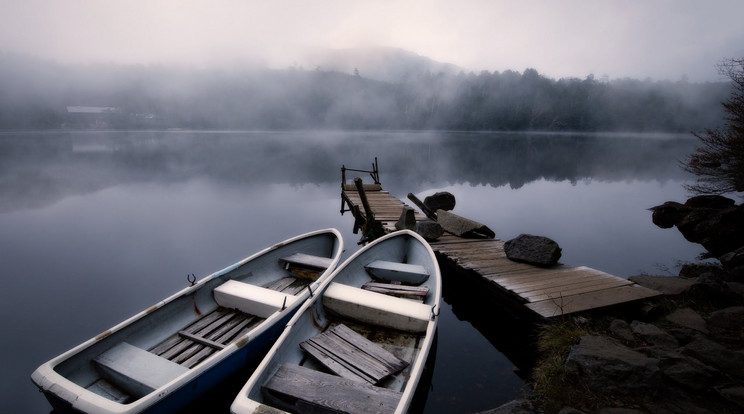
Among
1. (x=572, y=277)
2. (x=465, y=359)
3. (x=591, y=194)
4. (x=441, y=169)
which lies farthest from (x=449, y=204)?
(x=441, y=169)

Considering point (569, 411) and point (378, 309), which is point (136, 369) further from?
point (569, 411)

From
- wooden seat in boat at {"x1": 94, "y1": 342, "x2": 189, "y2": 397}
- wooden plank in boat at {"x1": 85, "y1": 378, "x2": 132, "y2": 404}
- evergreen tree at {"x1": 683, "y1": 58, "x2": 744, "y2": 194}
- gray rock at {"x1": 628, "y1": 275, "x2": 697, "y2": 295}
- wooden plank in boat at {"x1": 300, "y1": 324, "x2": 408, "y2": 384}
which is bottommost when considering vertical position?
Answer: wooden plank in boat at {"x1": 85, "y1": 378, "x2": 132, "y2": 404}

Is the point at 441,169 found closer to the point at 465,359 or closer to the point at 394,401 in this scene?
the point at 465,359

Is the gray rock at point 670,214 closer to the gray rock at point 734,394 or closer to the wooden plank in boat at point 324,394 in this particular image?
the gray rock at point 734,394

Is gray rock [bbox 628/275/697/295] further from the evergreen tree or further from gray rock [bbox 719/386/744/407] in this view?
the evergreen tree

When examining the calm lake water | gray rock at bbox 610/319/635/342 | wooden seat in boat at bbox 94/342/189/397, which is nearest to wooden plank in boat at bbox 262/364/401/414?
wooden seat in boat at bbox 94/342/189/397

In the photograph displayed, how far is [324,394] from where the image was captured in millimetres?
3996

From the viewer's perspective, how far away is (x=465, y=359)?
23.1ft

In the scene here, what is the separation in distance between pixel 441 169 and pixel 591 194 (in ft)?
64.7

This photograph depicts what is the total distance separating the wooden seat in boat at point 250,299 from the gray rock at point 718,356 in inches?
238

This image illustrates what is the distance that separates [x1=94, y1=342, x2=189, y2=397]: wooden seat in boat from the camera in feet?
14.4

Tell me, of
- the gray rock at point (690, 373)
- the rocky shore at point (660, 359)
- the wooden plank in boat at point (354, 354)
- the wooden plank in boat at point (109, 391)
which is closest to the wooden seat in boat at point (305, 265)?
the wooden plank in boat at point (354, 354)

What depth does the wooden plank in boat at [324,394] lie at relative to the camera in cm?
383

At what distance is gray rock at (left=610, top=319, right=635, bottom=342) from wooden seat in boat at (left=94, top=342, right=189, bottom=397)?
263 inches
